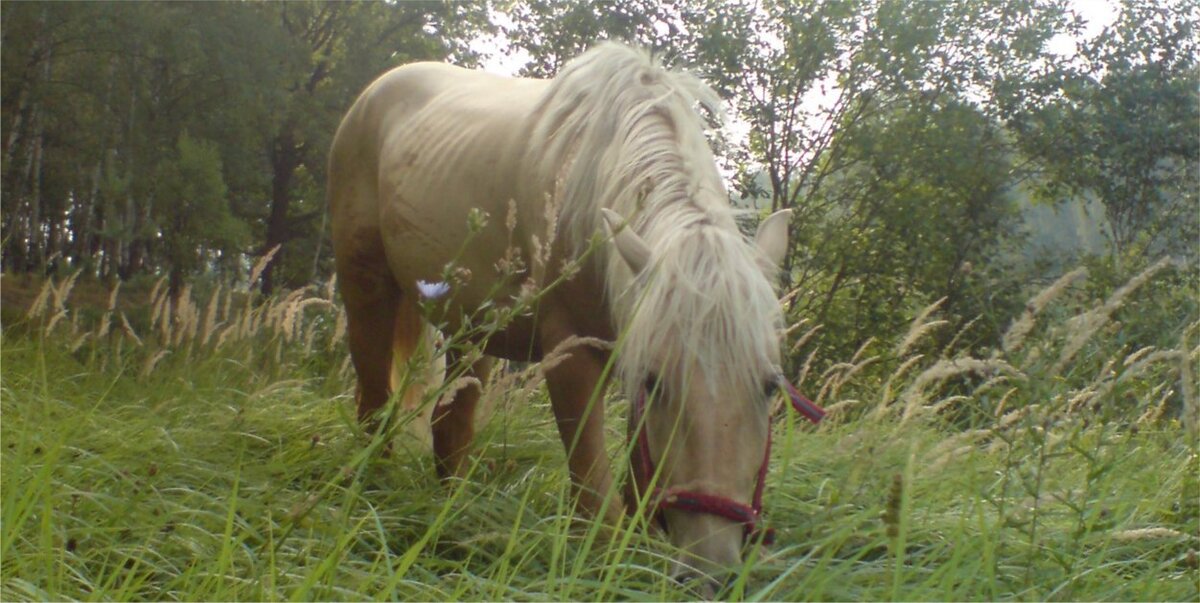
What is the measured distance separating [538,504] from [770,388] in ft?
3.44

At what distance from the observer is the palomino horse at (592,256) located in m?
2.42

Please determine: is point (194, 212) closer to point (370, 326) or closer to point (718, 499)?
point (370, 326)

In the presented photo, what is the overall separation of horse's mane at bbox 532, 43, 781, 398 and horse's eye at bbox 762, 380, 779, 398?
0.03 metres

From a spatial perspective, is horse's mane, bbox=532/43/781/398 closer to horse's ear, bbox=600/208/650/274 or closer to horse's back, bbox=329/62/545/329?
horse's ear, bbox=600/208/650/274

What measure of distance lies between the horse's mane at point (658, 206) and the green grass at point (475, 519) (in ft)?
1.22

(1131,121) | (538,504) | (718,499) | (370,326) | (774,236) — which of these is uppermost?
(1131,121)

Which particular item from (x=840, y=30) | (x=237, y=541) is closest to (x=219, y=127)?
(x=840, y=30)

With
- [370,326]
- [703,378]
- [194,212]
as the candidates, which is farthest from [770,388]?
[194,212]

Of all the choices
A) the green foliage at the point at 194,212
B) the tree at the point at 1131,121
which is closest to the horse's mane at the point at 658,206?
the green foliage at the point at 194,212

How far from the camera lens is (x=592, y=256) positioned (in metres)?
3.24

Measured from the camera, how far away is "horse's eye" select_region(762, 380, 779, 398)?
252cm

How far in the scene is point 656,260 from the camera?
2.63m

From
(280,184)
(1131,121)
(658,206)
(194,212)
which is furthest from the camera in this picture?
(280,184)

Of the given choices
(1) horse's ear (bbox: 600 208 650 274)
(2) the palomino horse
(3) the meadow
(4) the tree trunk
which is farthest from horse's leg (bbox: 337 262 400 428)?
(4) the tree trunk
